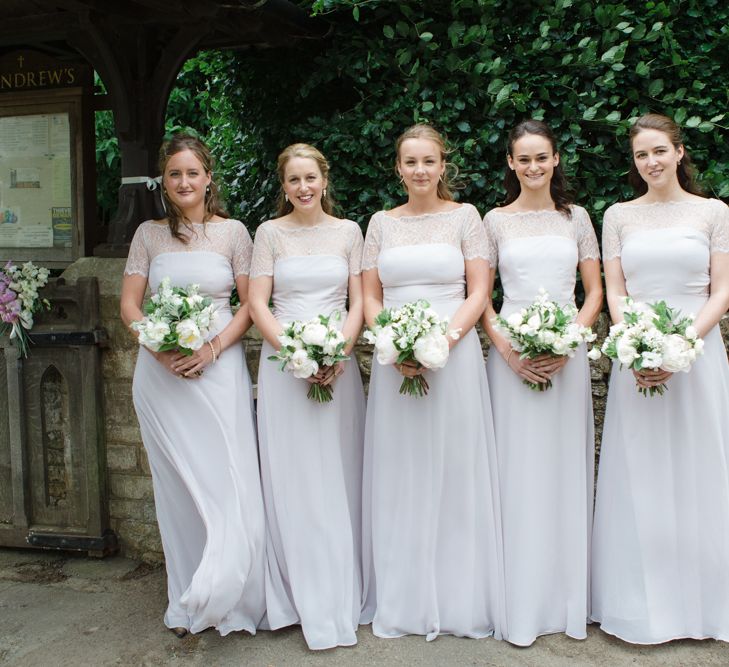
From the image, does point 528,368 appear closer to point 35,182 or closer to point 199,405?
point 199,405

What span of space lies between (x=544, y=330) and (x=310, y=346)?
3.56 ft

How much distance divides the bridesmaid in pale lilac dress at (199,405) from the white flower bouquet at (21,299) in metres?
1.10

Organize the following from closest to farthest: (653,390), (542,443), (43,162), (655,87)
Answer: (653,390)
(542,443)
(655,87)
(43,162)

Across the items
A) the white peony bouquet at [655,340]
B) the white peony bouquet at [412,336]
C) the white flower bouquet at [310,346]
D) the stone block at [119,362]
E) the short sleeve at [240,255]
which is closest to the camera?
the white peony bouquet at [655,340]

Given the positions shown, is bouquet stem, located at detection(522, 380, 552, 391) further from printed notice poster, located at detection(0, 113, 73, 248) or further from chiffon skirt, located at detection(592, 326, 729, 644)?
printed notice poster, located at detection(0, 113, 73, 248)

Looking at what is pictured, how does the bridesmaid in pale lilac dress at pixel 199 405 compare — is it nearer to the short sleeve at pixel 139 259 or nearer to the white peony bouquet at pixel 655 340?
the short sleeve at pixel 139 259

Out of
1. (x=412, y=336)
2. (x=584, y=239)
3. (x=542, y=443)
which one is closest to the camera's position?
(x=412, y=336)

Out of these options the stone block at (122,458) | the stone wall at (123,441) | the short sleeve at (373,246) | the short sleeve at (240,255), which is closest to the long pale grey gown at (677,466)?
the short sleeve at (373,246)

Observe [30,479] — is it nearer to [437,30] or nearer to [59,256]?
[59,256]

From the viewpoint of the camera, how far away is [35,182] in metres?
6.16

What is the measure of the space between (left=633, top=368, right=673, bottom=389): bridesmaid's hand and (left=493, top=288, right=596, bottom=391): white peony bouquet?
0.99ft

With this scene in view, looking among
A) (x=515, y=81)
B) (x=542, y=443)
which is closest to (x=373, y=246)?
(x=542, y=443)

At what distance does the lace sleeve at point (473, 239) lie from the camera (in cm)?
434

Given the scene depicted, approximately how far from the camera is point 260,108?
6.93 metres
